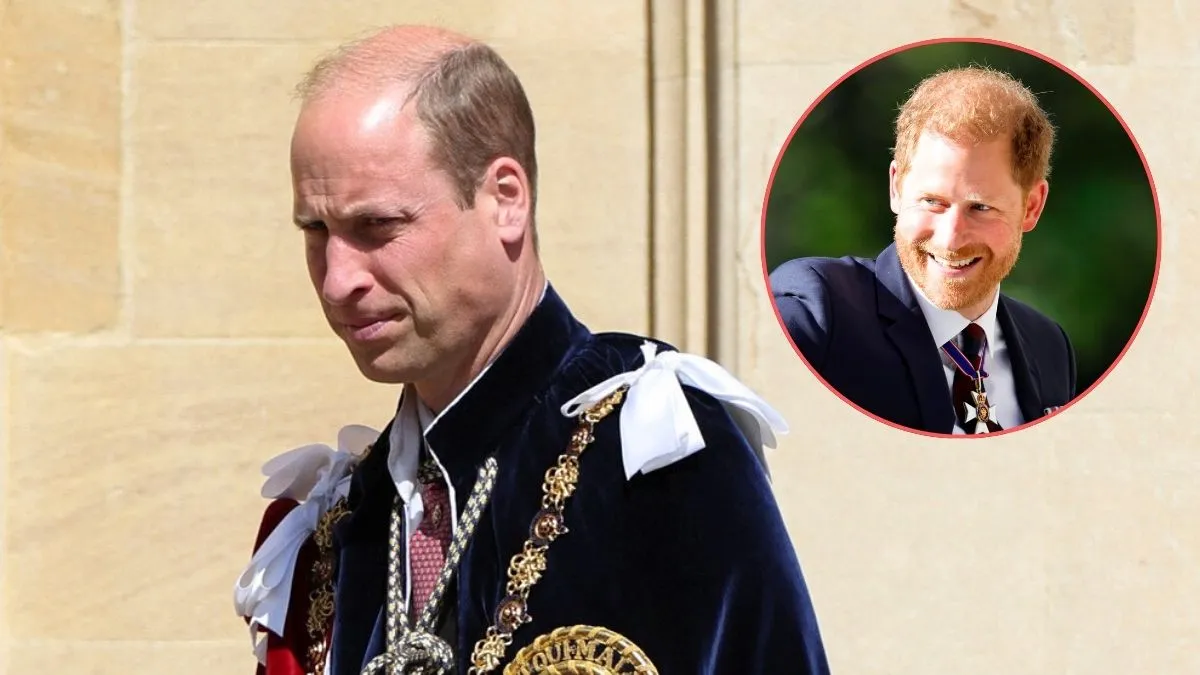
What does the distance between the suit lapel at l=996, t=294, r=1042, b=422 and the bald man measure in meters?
1.13

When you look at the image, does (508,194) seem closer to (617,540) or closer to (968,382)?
(617,540)

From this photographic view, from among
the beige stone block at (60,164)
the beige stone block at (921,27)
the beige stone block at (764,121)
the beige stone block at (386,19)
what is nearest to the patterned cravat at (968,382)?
the beige stone block at (764,121)

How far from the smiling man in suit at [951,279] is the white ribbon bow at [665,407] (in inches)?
39.1

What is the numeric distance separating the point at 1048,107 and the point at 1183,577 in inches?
36.0

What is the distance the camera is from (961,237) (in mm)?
3004

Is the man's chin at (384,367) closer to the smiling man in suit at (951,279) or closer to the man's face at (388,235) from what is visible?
the man's face at (388,235)

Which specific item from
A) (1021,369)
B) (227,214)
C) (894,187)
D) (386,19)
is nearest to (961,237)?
(894,187)

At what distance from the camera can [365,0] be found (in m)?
3.36

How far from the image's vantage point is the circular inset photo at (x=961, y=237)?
3.01 meters

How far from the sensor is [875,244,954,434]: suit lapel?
9.88 ft

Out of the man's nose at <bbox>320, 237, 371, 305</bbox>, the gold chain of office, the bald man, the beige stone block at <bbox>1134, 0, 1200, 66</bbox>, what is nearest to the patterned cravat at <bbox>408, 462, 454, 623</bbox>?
the bald man

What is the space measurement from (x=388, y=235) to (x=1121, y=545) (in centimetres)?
188

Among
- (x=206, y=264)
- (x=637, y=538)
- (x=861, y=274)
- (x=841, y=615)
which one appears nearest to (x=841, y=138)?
(x=861, y=274)

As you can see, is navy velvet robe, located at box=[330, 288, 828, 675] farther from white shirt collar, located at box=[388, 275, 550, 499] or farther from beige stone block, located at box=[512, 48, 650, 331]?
beige stone block, located at box=[512, 48, 650, 331]
